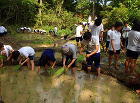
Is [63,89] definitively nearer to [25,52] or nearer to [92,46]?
[92,46]

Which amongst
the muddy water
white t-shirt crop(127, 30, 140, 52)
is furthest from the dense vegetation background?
the muddy water

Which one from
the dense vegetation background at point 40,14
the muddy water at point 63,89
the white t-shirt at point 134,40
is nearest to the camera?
the muddy water at point 63,89

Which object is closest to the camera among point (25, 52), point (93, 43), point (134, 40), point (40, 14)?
point (134, 40)

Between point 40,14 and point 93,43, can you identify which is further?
point 40,14

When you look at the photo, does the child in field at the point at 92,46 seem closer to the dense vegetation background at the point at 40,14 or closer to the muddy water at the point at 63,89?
the muddy water at the point at 63,89

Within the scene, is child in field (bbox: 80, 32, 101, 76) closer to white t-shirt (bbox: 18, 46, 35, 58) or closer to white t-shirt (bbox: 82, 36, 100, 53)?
white t-shirt (bbox: 82, 36, 100, 53)

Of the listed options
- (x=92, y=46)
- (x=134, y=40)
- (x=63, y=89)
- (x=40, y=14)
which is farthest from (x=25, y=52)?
(x=40, y=14)

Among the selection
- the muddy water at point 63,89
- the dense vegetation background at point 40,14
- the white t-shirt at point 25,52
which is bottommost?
the muddy water at point 63,89

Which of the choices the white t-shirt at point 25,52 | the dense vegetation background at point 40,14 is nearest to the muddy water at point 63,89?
the white t-shirt at point 25,52

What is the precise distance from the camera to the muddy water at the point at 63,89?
9.51 ft

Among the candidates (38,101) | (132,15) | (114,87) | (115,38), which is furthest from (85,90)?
(132,15)

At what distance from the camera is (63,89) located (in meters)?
3.36

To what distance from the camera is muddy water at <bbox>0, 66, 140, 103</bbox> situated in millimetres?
2898

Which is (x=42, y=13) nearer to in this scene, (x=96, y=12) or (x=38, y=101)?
(x=96, y=12)
